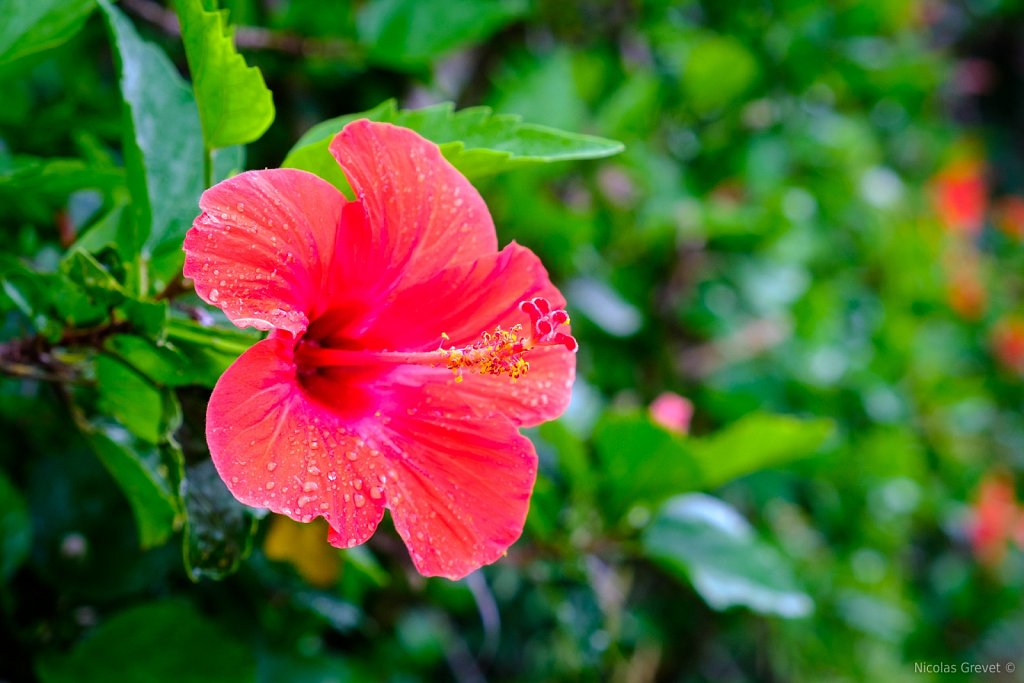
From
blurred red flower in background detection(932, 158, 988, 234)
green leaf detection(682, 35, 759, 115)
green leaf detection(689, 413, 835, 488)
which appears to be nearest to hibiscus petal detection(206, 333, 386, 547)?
green leaf detection(689, 413, 835, 488)

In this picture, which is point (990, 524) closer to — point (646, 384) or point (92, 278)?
point (646, 384)

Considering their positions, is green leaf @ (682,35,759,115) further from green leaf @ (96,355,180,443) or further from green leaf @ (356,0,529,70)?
green leaf @ (96,355,180,443)

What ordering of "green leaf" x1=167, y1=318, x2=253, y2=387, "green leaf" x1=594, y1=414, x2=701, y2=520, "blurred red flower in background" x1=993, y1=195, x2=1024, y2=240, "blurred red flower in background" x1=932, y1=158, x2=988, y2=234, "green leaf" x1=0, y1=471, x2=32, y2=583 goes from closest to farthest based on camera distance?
1. "green leaf" x1=167, y1=318, x2=253, y2=387
2. "green leaf" x1=0, y1=471, x2=32, y2=583
3. "green leaf" x1=594, y1=414, x2=701, y2=520
4. "blurred red flower in background" x1=932, y1=158, x2=988, y2=234
5. "blurred red flower in background" x1=993, y1=195, x2=1024, y2=240

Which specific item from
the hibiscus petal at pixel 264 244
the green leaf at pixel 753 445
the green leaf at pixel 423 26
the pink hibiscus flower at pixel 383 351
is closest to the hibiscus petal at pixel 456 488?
the pink hibiscus flower at pixel 383 351

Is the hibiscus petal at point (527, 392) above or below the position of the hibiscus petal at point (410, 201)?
below

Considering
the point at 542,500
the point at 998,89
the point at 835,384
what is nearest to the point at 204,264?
the point at 542,500

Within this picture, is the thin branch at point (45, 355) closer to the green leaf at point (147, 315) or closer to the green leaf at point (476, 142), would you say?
the green leaf at point (147, 315)

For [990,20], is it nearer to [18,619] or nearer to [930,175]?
[930,175]
